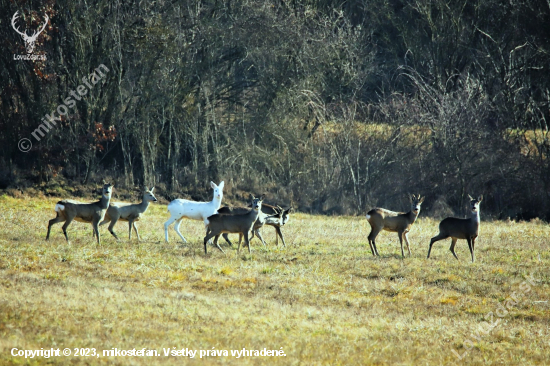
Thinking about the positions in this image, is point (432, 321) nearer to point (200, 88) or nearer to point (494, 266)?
point (494, 266)

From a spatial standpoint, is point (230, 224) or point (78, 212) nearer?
point (230, 224)

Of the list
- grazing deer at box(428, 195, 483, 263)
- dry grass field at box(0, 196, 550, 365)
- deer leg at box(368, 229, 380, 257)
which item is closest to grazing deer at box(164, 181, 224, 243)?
dry grass field at box(0, 196, 550, 365)

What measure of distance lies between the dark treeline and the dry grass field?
10.7 meters

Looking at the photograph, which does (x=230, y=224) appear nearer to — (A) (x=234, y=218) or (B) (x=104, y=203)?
(A) (x=234, y=218)

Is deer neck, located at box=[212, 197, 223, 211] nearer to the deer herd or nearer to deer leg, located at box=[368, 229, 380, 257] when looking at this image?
the deer herd

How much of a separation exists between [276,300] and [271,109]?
66.6 feet

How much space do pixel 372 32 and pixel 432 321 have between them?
2910 cm

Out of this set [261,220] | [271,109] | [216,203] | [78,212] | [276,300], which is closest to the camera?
[276,300]

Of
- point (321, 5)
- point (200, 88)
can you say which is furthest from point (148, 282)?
point (321, 5)

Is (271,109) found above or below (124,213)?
above

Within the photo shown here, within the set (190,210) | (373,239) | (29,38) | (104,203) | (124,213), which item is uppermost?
(29,38)

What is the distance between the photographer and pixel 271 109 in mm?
31297

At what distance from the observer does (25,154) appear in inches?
1107

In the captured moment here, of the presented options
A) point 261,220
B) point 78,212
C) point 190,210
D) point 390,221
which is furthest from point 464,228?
point 78,212
